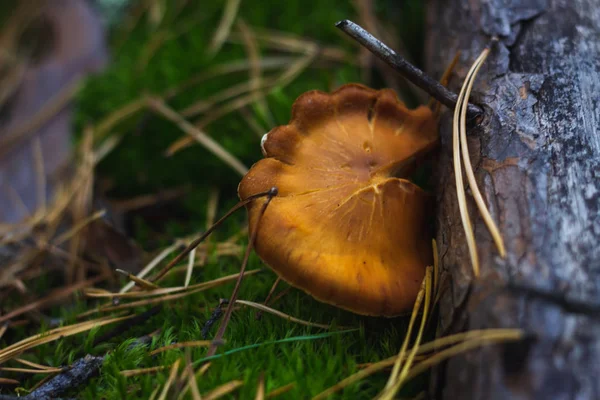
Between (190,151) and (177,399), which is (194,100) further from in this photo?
(177,399)

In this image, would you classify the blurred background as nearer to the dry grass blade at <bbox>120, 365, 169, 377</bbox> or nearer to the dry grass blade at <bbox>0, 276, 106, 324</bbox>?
the dry grass blade at <bbox>0, 276, 106, 324</bbox>

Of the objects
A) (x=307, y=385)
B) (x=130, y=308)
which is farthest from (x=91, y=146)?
(x=307, y=385)

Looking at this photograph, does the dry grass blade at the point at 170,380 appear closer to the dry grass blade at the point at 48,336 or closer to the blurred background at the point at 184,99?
the dry grass blade at the point at 48,336

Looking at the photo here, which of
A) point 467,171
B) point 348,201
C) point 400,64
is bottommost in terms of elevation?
point 348,201

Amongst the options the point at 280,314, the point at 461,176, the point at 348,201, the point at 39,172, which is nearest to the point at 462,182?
the point at 461,176

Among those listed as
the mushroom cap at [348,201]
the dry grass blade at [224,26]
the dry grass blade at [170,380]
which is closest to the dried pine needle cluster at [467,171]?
the mushroom cap at [348,201]

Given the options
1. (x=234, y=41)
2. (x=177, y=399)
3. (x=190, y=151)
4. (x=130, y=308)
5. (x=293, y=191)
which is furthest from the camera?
(x=234, y=41)

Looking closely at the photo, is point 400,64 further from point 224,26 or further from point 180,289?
point 224,26
